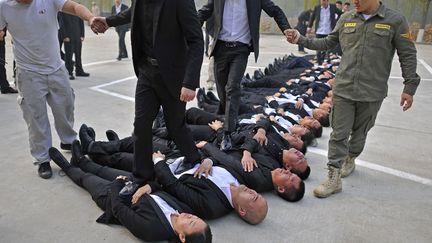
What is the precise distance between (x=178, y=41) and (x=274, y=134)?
167cm

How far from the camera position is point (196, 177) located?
2.98 metres

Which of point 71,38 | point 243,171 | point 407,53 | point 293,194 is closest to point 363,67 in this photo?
point 407,53

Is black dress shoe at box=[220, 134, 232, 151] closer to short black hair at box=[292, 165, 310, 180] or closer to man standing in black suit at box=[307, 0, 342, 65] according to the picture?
short black hair at box=[292, 165, 310, 180]

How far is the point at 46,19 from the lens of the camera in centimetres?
322

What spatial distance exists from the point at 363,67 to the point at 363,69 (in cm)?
2

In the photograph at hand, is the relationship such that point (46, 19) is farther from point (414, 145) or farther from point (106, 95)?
point (414, 145)

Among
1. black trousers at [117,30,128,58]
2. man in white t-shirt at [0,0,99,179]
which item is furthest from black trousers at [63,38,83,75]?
man in white t-shirt at [0,0,99,179]

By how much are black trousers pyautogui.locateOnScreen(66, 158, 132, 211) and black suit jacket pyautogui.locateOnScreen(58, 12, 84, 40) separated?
4982mm

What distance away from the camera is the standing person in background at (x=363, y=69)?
118 inches

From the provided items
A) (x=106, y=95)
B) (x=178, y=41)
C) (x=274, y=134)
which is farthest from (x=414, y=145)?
(x=106, y=95)

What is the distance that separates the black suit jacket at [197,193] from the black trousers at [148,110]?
0.12 m

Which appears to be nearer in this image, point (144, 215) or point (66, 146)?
point (144, 215)

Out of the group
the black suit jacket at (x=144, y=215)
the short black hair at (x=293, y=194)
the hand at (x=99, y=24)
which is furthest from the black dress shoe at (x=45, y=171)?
the short black hair at (x=293, y=194)

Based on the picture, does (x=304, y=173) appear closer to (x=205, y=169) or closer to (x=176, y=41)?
(x=205, y=169)
